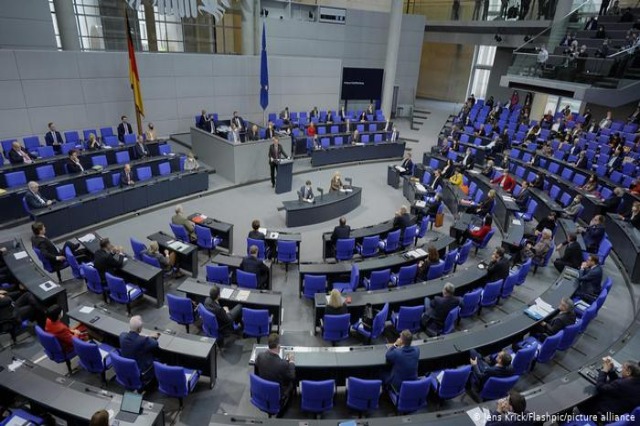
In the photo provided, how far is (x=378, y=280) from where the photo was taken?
336 inches

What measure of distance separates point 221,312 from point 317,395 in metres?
2.24

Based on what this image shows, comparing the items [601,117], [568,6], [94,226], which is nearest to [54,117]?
[94,226]

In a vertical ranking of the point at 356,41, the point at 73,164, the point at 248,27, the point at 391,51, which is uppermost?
the point at 248,27

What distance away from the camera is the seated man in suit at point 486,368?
5.62 metres

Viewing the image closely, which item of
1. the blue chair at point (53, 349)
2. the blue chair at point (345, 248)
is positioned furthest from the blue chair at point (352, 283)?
the blue chair at point (53, 349)

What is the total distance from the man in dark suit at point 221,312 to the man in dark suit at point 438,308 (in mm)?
3406

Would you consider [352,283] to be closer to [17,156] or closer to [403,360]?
[403,360]

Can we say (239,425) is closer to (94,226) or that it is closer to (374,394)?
(374,394)

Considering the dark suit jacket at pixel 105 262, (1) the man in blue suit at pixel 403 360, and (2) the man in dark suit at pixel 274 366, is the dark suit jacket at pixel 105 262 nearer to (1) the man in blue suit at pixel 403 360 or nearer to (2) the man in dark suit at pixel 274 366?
(2) the man in dark suit at pixel 274 366

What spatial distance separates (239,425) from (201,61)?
17248 millimetres

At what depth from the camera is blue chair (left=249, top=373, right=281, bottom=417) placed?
17.5 ft

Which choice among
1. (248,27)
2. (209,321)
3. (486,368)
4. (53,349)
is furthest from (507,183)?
(248,27)

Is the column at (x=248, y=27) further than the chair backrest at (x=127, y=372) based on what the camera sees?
Yes

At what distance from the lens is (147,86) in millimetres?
17375
